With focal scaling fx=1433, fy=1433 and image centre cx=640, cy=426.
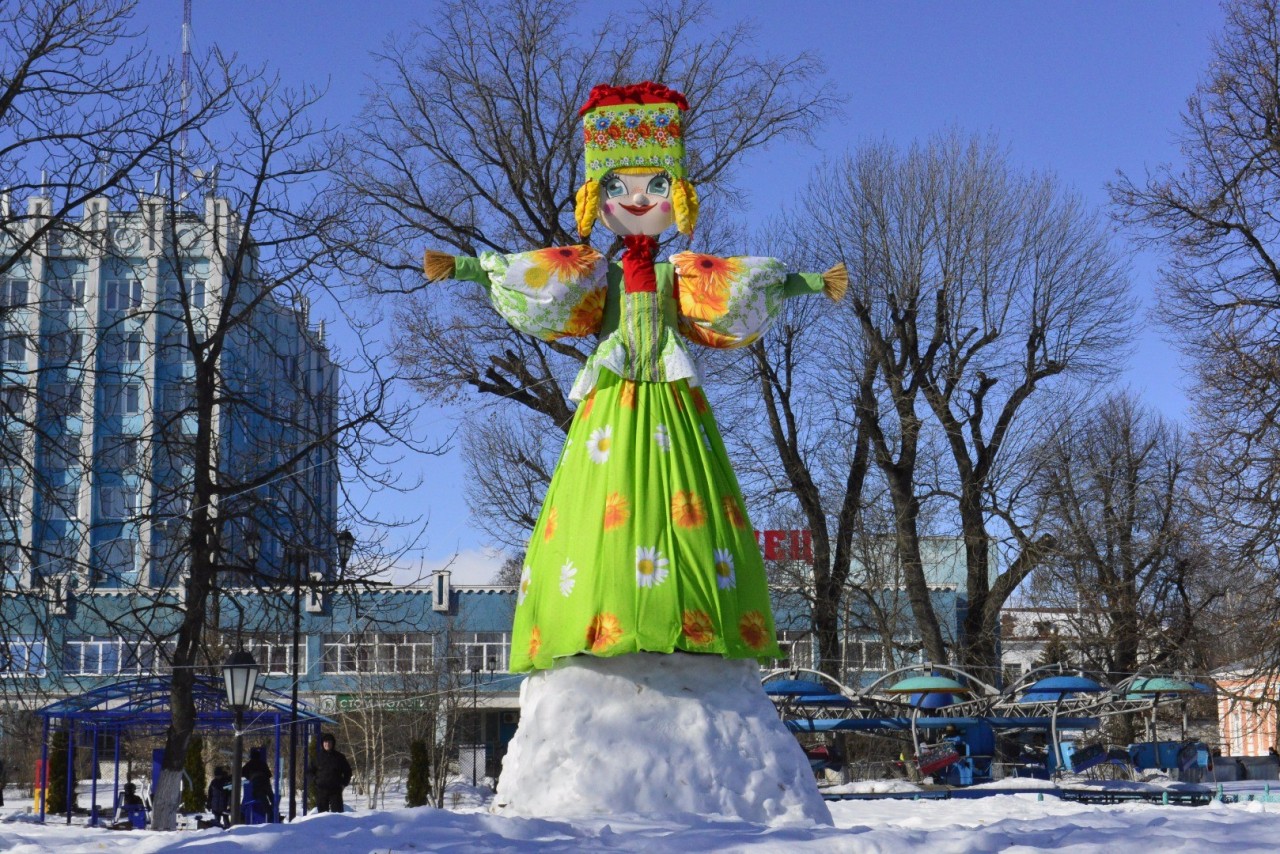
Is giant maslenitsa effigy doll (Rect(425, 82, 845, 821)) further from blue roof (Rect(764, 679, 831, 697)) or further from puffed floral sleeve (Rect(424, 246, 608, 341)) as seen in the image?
blue roof (Rect(764, 679, 831, 697))

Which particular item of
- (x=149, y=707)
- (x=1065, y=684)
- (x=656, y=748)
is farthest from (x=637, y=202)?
(x=149, y=707)

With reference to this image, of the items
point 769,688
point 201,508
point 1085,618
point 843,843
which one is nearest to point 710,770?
point 843,843

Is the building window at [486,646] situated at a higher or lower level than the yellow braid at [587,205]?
lower

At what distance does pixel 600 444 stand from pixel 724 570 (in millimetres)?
1170

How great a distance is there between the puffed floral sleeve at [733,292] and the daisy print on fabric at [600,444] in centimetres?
100

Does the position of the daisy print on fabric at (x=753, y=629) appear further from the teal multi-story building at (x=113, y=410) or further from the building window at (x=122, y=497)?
the building window at (x=122, y=497)

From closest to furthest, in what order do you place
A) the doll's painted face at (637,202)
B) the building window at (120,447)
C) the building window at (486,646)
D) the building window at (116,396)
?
1. the doll's painted face at (637,202)
2. the building window at (116,396)
3. the building window at (120,447)
4. the building window at (486,646)

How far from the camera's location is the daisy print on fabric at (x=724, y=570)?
29.9ft

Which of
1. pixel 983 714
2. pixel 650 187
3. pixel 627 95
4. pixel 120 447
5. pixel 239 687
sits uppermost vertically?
pixel 627 95

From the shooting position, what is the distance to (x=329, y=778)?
15.0 metres

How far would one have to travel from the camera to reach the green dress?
898 centimetres

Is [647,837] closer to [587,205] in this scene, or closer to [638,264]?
[638,264]

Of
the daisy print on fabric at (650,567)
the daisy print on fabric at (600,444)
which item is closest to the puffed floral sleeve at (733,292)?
the daisy print on fabric at (600,444)

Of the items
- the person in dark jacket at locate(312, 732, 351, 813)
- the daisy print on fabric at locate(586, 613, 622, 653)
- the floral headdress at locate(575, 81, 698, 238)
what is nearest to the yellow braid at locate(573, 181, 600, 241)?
the floral headdress at locate(575, 81, 698, 238)
